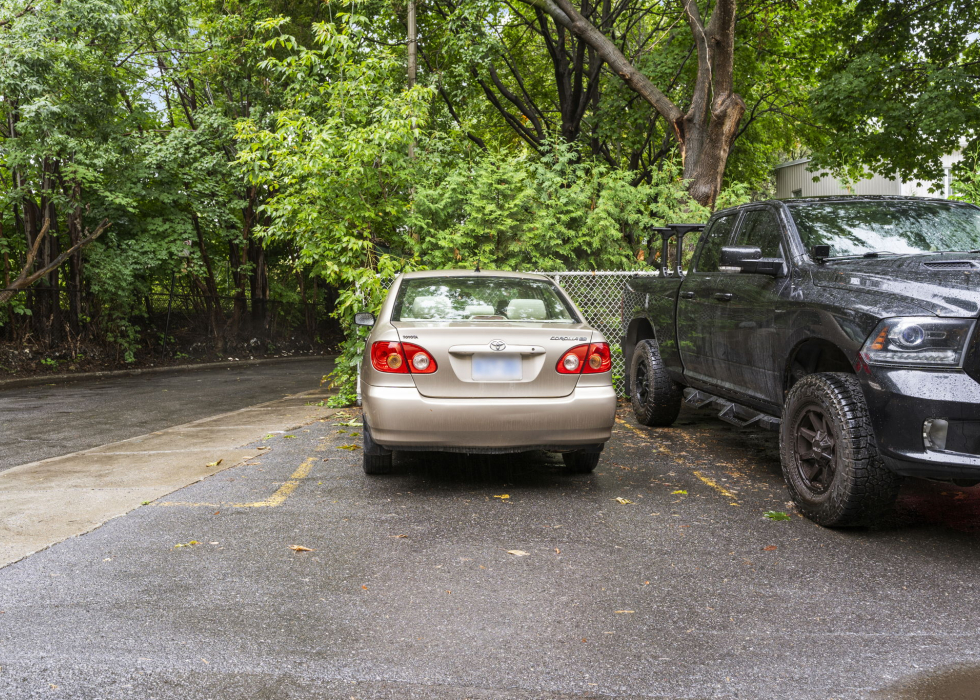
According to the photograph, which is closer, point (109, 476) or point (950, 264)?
point (950, 264)

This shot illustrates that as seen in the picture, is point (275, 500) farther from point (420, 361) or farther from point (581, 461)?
point (581, 461)

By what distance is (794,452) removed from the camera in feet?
17.1

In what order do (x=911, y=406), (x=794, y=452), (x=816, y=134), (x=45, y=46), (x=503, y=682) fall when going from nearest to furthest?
(x=503, y=682) → (x=911, y=406) → (x=794, y=452) → (x=45, y=46) → (x=816, y=134)

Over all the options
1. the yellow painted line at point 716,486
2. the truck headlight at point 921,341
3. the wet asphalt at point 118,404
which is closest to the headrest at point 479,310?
the yellow painted line at point 716,486

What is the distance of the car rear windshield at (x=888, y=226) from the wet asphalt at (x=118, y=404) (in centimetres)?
702

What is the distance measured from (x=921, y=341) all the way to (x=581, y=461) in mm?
2778

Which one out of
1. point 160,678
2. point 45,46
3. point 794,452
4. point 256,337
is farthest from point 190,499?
point 256,337

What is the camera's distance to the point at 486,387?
Answer: 18.3 ft

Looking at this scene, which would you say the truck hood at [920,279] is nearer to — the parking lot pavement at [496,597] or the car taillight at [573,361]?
the parking lot pavement at [496,597]

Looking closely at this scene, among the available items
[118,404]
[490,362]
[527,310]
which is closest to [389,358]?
[490,362]

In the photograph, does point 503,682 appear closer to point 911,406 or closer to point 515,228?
point 911,406

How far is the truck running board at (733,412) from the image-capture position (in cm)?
612

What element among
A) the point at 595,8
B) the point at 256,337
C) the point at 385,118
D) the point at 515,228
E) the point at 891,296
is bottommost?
the point at 256,337

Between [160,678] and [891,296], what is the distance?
403 cm
